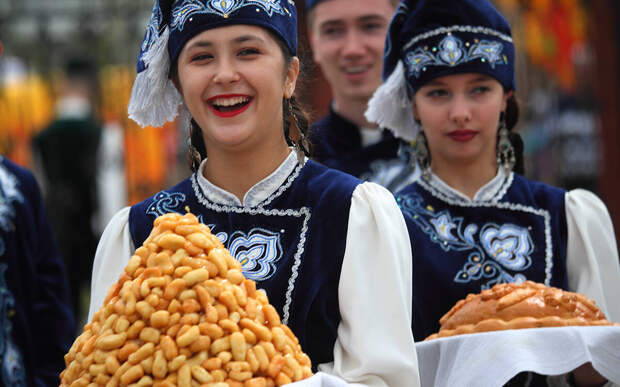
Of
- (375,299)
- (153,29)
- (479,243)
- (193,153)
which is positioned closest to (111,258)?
(193,153)

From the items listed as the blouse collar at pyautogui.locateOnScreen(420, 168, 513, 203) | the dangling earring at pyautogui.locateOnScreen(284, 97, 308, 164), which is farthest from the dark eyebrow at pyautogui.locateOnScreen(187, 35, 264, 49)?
the blouse collar at pyautogui.locateOnScreen(420, 168, 513, 203)

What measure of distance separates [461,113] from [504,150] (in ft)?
0.91

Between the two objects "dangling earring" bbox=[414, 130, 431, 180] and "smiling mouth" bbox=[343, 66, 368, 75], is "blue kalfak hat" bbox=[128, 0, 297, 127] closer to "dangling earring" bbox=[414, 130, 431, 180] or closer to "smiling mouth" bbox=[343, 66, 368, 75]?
"dangling earring" bbox=[414, 130, 431, 180]

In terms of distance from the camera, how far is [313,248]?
2.27m

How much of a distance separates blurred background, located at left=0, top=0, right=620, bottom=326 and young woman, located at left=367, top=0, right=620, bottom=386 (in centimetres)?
309

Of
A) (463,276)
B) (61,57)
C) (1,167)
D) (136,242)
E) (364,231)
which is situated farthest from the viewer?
(61,57)

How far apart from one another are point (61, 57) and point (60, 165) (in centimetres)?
475

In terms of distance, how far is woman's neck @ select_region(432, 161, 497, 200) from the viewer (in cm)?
304

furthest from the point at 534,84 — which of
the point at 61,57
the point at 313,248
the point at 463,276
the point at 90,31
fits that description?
the point at 313,248

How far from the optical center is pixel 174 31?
2.36 metres

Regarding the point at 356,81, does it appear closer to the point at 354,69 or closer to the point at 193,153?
the point at 354,69

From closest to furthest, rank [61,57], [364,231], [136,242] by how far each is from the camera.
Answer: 1. [364,231]
2. [136,242]
3. [61,57]

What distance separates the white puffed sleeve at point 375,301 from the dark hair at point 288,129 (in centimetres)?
30

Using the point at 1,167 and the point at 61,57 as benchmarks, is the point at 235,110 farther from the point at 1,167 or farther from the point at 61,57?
the point at 61,57
